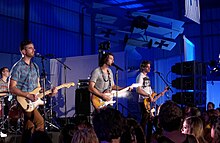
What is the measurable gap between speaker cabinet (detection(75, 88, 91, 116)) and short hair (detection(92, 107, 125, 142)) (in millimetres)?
7291

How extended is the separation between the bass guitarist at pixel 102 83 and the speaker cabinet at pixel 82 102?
2.89 metres

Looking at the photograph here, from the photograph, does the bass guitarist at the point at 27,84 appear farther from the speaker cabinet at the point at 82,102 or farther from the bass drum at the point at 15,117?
the speaker cabinet at the point at 82,102

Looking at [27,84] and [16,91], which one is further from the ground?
[27,84]

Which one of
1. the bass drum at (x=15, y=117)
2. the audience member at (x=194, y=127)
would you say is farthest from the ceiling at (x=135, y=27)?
the audience member at (x=194, y=127)

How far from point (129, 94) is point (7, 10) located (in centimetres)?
690

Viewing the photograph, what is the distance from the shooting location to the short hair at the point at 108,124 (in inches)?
89.9

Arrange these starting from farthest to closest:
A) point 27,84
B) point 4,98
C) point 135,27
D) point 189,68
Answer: point 135,27
point 189,68
point 4,98
point 27,84

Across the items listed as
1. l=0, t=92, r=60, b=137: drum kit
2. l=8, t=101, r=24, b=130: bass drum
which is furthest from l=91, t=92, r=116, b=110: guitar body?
l=8, t=101, r=24, b=130: bass drum

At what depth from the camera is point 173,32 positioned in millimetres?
15945

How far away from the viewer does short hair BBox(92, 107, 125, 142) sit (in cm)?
228

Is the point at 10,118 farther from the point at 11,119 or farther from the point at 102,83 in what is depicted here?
the point at 102,83

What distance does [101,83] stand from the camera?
6.68 m

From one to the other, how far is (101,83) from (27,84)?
1.69 metres

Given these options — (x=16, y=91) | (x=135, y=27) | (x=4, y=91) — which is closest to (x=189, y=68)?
(x=4, y=91)
